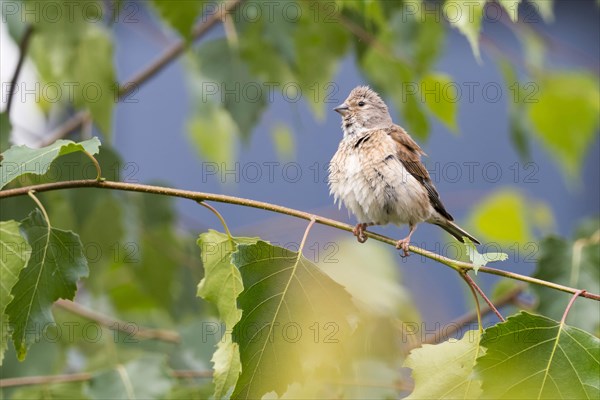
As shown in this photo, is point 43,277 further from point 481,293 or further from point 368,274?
point 368,274

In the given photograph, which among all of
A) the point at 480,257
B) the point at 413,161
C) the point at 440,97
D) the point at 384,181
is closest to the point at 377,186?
the point at 384,181

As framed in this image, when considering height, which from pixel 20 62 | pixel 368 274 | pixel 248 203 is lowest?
pixel 368 274

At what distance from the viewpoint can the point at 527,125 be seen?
4.26 metres

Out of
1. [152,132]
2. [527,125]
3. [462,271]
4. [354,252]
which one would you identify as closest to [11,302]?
[462,271]

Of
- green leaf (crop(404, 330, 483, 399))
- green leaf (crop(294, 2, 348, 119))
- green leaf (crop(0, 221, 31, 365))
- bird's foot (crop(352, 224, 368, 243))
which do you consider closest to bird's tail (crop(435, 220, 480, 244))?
bird's foot (crop(352, 224, 368, 243))

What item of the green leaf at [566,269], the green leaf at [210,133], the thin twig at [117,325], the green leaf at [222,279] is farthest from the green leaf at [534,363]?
the green leaf at [210,133]

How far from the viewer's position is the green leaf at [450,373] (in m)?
2.03

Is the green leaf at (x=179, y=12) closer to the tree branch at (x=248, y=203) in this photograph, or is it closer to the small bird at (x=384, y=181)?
the small bird at (x=384, y=181)

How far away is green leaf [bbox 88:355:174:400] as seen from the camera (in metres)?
2.68

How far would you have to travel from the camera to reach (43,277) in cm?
212

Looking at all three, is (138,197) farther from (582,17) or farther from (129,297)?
(582,17)

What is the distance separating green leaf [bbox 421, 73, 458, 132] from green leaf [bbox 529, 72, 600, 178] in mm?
907

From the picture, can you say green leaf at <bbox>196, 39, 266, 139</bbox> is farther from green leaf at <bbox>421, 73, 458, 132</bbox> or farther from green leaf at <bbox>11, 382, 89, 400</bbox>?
green leaf at <bbox>11, 382, 89, 400</bbox>

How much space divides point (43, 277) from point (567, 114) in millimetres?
2689
